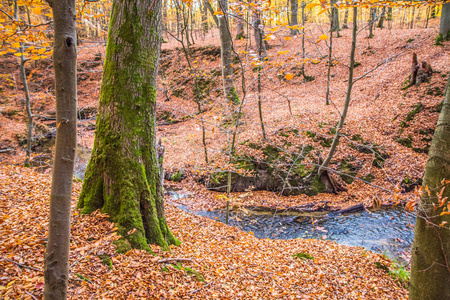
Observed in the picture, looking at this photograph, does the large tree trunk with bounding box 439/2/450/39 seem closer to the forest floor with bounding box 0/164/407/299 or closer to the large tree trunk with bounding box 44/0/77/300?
the forest floor with bounding box 0/164/407/299

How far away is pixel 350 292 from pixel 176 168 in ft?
27.7

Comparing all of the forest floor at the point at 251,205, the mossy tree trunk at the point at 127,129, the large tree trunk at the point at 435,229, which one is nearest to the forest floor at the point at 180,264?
the forest floor at the point at 251,205

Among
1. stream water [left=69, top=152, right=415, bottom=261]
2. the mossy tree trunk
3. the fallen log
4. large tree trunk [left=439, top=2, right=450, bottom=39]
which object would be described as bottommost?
stream water [left=69, top=152, right=415, bottom=261]

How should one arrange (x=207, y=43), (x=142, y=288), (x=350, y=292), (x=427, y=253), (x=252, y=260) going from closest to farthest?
(x=427, y=253) → (x=142, y=288) → (x=350, y=292) → (x=252, y=260) → (x=207, y=43)

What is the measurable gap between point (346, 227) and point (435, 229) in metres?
5.73

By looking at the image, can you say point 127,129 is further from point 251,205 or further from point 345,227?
point 345,227

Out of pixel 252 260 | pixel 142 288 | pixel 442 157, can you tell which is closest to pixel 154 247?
pixel 142 288

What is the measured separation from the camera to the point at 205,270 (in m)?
3.61

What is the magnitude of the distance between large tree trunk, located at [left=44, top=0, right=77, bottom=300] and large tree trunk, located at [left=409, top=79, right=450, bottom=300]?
2994 millimetres

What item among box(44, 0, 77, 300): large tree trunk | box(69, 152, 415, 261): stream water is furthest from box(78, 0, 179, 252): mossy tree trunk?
box(69, 152, 415, 261): stream water

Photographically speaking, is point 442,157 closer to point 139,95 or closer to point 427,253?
point 427,253

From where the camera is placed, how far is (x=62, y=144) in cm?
140

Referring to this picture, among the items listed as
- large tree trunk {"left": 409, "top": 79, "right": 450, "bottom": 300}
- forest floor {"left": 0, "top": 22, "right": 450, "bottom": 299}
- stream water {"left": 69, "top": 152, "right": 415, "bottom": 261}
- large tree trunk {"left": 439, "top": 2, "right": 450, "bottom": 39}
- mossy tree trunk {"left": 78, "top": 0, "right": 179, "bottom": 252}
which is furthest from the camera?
large tree trunk {"left": 439, "top": 2, "right": 450, "bottom": 39}

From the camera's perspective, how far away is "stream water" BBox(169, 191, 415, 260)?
6.61 meters
